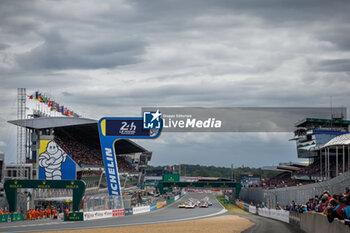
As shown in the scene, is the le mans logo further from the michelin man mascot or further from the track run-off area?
the michelin man mascot

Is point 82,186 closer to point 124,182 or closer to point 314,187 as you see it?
point 314,187

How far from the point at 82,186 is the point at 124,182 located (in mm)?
49592

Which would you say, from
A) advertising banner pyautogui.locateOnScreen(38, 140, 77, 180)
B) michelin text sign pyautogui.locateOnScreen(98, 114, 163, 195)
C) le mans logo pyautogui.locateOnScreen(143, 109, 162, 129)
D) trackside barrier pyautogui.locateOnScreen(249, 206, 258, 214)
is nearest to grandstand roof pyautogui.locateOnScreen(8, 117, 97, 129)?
advertising banner pyautogui.locateOnScreen(38, 140, 77, 180)

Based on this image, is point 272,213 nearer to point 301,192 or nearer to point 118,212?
point 301,192

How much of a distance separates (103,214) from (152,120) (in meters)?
11.9

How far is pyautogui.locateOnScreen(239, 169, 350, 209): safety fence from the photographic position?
98.5 feet

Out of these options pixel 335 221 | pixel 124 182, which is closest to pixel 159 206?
pixel 124 182

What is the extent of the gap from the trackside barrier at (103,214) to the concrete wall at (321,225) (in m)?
24.1

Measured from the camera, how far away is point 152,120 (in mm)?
54094

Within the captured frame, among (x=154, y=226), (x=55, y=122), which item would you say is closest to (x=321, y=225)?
(x=154, y=226)

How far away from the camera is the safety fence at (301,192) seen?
3003 cm

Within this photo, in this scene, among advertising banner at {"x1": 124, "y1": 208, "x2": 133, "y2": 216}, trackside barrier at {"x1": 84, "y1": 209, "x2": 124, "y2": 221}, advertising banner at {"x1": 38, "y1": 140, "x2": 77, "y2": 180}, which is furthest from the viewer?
advertising banner at {"x1": 38, "y1": 140, "x2": 77, "y2": 180}

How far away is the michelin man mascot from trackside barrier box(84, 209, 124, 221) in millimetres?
16543

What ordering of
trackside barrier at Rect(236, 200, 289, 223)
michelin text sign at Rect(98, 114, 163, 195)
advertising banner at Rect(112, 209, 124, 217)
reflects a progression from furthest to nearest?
michelin text sign at Rect(98, 114, 163, 195), advertising banner at Rect(112, 209, 124, 217), trackside barrier at Rect(236, 200, 289, 223)
